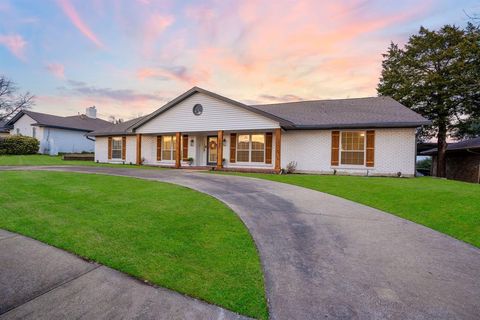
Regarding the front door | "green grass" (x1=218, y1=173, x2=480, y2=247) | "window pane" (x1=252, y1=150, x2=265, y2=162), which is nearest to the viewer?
"green grass" (x1=218, y1=173, x2=480, y2=247)

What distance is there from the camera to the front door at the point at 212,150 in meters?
18.5

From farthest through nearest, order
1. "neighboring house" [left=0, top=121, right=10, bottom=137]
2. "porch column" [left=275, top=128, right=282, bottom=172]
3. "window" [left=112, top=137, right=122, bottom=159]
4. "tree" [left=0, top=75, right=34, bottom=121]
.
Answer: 1. "tree" [left=0, top=75, right=34, bottom=121]
2. "neighboring house" [left=0, top=121, right=10, bottom=137]
3. "window" [left=112, top=137, right=122, bottom=159]
4. "porch column" [left=275, top=128, right=282, bottom=172]

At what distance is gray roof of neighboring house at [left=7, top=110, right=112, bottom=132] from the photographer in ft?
93.9

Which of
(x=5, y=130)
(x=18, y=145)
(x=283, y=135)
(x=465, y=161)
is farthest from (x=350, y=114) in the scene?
(x=5, y=130)

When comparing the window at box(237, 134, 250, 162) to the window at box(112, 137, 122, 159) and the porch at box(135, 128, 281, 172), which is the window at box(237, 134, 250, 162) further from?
the window at box(112, 137, 122, 159)

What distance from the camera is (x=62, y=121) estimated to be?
31016 mm

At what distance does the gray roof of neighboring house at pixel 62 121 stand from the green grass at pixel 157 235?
1054 inches

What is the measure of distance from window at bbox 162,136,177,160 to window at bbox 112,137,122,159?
4.61 metres

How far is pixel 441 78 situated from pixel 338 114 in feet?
37.1

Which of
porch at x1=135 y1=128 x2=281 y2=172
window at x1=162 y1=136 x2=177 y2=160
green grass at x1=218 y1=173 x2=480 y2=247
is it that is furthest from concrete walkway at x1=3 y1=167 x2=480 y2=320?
window at x1=162 y1=136 x2=177 y2=160

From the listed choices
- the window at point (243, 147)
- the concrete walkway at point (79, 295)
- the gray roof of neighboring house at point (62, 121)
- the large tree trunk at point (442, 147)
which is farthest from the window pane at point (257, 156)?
the gray roof of neighboring house at point (62, 121)

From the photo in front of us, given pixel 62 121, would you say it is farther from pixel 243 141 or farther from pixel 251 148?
pixel 251 148

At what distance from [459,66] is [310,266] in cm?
2400

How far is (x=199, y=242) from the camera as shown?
13.4ft
